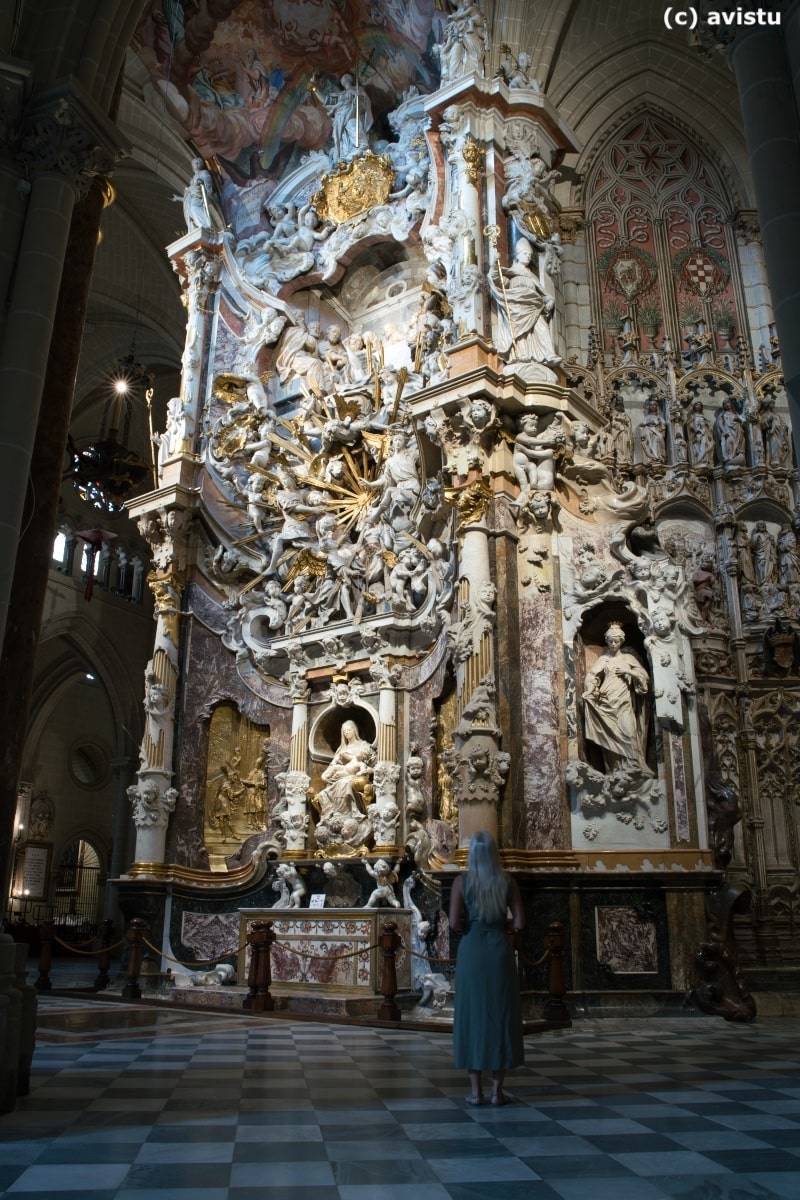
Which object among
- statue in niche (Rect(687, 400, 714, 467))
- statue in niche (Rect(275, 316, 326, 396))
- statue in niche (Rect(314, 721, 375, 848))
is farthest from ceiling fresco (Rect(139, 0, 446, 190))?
statue in niche (Rect(314, 721, 375, 848))

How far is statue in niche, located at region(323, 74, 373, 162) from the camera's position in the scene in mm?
16125

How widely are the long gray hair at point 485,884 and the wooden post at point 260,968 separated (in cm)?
504

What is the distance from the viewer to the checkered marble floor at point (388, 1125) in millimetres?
3586

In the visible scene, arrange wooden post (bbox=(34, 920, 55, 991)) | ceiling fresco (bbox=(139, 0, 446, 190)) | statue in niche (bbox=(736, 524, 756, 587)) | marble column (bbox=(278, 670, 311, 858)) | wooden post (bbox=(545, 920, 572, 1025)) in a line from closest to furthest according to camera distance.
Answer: wooden post (bbox=(545, 920, 572, 1025)), wooden post (bbox=(34, 920, 55, 991)), marble column (bbox=(278, 670, 311, 858)), statue in niche (bbox=(736, 524, 756, 587)), ceiling fresco (bbox=(139, 0, 446, 190))

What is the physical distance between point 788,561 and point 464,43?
26.9 feet

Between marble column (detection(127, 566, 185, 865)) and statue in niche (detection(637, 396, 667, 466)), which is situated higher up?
statue in niche (detection(637, 396, 667, 466))

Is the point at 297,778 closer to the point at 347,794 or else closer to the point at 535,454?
the point at 347,794

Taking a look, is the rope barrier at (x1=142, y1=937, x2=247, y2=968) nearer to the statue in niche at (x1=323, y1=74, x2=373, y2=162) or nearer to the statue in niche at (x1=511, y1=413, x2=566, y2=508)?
the statue in niche at (x1=511, y1=413, x2=566, y2=508)

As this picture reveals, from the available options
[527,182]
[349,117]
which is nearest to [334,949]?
[527,182]

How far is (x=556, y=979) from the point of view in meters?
9.35

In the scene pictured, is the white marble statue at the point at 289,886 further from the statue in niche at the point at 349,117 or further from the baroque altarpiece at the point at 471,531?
the statue in niche at the point at 349,117

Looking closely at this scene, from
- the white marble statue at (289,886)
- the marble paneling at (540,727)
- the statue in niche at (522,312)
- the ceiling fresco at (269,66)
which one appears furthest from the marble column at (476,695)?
the ceiling fresco at (269,66)

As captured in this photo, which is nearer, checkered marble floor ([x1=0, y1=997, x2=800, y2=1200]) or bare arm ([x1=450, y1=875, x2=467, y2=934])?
checkered marble floor ([x1=0, y1=997, x2=800, y2=1200])

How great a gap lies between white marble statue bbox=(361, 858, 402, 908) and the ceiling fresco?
37.9 feet
